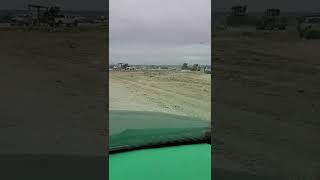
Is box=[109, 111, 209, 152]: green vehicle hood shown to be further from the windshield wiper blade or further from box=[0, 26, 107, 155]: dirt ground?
box=[0, 26, 107, 155]: dirt ground

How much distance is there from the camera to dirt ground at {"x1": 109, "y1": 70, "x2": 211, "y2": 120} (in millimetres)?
5508

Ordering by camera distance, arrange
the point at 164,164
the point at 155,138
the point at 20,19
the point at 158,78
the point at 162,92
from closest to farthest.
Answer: the point at 20,19
the point at 164,164
the point at 155,138
the point at 158,78
the point at 162,92

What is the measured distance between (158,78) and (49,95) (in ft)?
6.76

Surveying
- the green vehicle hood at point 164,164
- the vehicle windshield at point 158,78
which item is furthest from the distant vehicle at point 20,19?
the green vehicle hood at point 164,164

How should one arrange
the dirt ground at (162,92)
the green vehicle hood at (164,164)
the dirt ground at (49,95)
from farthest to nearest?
1. the dirt ground at (162,92)
2. the green vehicle hood at (164,164)
3. the dirt ground at (49,95)
